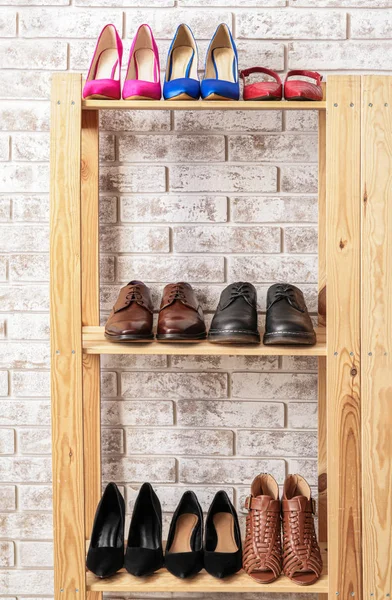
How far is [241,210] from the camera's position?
162 cm

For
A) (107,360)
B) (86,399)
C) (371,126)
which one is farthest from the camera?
(107,360)

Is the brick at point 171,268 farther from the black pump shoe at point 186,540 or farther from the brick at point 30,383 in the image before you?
the black pump shoe at point 186,540

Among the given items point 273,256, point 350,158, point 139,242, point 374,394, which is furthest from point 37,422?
point 350,158

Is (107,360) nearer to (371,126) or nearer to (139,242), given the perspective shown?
(139,242)

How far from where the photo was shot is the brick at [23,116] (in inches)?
63.1

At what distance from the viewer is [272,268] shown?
163 centimetres

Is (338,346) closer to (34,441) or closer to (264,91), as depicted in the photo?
(264,91)

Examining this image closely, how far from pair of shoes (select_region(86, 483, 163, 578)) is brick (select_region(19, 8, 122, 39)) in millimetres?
1244

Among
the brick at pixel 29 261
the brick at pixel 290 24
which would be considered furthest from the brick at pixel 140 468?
the brick at pixel 290 24

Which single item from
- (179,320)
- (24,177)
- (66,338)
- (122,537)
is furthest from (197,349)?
(24,177)

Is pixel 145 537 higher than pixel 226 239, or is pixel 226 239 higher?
pixel 226 239

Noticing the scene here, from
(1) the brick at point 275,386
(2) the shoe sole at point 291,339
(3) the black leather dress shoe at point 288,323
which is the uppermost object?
(3) the black leather dress shoe at point 288,323

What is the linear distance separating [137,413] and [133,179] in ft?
2.21

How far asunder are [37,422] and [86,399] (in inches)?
8.7
